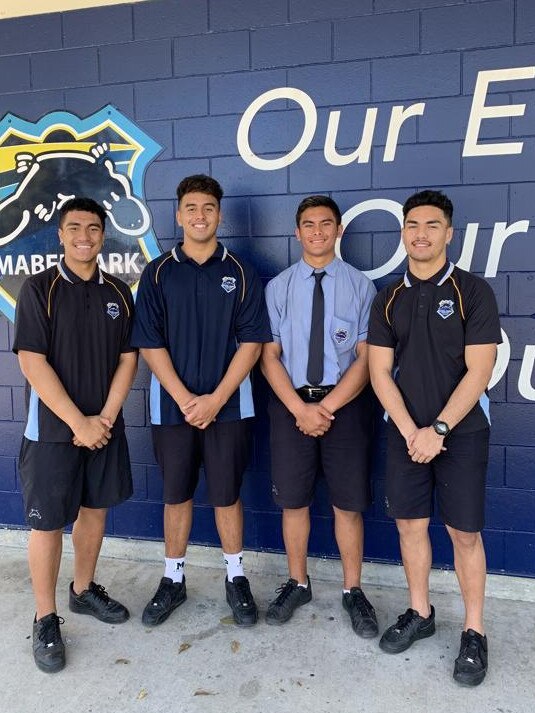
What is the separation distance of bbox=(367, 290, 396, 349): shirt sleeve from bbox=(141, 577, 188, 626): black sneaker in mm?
1342

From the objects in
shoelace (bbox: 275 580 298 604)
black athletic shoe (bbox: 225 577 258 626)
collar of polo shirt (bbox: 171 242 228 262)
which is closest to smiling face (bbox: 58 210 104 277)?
collar of polo shirt (bbox: 171 242 228 262)

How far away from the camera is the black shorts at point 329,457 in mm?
2494

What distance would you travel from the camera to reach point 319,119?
2.79 metres

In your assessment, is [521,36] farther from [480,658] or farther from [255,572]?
[255,572]

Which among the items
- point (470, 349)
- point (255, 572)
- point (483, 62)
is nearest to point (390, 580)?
point (255, 572)

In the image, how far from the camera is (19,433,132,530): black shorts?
229cm

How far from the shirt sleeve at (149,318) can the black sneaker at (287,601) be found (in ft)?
3.79

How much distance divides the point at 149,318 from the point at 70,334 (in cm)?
32

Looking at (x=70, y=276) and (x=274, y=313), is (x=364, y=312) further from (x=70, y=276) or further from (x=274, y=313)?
(x=70, y=276)

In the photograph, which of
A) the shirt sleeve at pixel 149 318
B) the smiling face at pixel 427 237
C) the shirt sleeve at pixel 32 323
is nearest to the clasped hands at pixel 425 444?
the smiling face at pixel 427 237

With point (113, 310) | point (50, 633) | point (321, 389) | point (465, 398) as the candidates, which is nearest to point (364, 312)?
point (321, 389)

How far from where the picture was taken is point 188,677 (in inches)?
85.7

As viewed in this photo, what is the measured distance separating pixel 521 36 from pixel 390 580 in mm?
2446

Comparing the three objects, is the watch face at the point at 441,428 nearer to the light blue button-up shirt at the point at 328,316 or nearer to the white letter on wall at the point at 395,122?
the light blue button-up shirt at the point at 328,316
